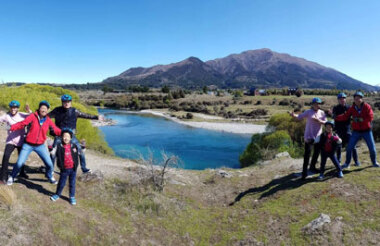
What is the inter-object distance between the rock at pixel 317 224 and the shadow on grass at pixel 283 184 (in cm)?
212

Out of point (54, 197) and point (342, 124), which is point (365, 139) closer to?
point (342, 124)

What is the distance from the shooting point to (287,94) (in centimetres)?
11731

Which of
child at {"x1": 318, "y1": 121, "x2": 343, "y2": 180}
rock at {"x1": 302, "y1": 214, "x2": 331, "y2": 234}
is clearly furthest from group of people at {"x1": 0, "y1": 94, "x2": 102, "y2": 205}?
child at {"x1": 318, "y1": 121, "x2": 343, "y2": 180}

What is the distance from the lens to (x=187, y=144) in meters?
43.1

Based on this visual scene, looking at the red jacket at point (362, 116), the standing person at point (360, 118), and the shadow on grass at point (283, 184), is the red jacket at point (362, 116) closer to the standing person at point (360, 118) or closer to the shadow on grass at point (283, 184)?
the standing person at point (360, 118)

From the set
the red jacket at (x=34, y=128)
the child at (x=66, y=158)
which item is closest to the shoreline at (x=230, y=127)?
the child at (x=66, y=158)

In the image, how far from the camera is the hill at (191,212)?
551cm

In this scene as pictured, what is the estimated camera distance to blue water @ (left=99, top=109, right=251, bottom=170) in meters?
34.0

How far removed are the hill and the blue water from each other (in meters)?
21.6

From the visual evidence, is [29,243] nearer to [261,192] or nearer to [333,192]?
[261,192]

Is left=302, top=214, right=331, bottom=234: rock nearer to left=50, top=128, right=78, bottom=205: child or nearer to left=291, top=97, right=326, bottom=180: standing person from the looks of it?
left=291, top=97, right=326, bottom=180: standing person

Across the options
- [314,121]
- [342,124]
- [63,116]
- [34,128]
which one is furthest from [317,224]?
[34,128]

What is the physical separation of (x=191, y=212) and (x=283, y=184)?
12.4 ft

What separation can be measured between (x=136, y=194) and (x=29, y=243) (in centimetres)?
363
